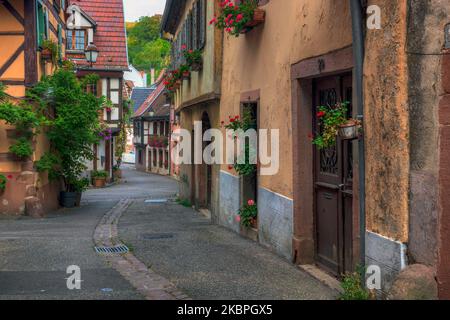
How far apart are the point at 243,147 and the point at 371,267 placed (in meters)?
4.76

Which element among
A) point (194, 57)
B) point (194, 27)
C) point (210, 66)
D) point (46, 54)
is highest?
point (194, 27)

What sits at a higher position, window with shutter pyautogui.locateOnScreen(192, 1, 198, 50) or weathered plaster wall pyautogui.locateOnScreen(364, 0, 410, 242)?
window with shutter pyautogui.locateOnScreen(192, 1, 198, 50)

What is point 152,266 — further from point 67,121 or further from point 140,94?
point 140,94

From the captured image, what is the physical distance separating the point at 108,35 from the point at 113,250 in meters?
26.0

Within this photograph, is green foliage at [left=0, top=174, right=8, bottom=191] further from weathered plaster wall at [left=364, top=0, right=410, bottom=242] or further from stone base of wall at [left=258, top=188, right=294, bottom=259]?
weathered plaster wall at [left=364, top=0, right=410, bottom=242]

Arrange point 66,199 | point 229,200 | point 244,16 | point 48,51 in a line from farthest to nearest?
1. point 66,199
2. point 48,51
3. point 229,200
4. point 244,16

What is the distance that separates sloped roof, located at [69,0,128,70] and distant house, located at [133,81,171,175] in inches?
434

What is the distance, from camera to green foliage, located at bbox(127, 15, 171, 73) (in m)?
75.2

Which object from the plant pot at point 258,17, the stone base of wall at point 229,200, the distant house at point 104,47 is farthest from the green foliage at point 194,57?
the distant house at point 104,47

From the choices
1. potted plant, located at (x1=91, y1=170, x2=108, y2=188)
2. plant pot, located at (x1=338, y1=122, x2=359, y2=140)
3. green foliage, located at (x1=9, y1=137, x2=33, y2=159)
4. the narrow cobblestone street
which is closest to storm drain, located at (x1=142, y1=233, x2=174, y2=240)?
the narrow cobblestone street

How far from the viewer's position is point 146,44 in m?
77.9

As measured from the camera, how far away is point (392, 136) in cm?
487

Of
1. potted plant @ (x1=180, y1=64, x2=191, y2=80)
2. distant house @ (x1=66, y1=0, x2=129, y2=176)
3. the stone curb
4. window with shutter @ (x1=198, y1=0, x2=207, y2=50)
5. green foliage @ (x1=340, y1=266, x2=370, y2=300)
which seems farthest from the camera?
distant house @ (x1=66, y1=0, x2=129, y2=176)

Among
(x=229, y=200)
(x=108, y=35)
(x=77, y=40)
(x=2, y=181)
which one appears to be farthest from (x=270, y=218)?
(x=77, y=40)
